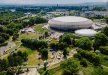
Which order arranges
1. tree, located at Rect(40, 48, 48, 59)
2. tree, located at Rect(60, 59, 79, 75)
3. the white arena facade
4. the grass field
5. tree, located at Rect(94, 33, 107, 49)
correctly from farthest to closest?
the white arena facade < tree, located at Rect(94, 33, 107, 49) < tree, located at Rect(40, 48, 48, 59) < the grass field < tree, located at Rect(60, 59, 79, 75)

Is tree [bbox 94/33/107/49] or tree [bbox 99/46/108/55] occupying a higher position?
tree [bbox 94/33/107/49]

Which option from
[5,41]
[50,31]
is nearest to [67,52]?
[5,41]

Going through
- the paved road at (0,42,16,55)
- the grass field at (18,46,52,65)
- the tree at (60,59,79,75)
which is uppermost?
the tree at (60,59,79,75)

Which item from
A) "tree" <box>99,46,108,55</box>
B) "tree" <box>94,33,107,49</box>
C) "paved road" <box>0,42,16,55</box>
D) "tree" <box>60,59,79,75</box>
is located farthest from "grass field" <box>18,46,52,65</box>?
"tree" <box>94,33,107,49</box>

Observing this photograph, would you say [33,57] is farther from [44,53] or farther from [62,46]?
[62,46]

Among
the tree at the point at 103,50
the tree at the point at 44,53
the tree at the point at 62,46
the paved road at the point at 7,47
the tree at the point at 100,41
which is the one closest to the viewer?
the tree at the point at 103,50

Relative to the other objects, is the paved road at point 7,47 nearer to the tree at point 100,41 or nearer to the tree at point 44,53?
the tree at point 44,53

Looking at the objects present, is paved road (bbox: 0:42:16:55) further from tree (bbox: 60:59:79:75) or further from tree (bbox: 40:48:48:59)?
tree (bbox: 60:59:79:75)

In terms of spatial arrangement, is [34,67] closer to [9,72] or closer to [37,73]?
[37,73]

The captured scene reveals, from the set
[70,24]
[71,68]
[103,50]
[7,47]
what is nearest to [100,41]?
[103,50]

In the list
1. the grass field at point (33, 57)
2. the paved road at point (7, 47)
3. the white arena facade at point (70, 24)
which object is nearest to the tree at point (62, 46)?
the grass field at point (33, 57)

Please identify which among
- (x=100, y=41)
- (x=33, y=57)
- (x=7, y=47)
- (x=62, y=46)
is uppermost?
(x=100, y=41)

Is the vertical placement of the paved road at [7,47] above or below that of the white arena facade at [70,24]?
below
